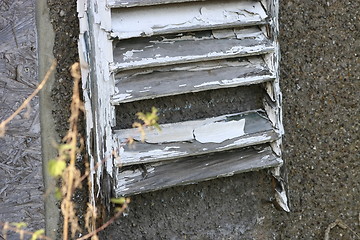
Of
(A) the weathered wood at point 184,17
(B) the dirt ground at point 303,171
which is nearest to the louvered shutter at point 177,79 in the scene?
(A) the weathered wood at point 184,17

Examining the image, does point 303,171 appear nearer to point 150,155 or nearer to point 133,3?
point 150,155

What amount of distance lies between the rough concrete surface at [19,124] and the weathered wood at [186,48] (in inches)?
13.2

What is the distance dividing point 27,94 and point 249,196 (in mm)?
1079

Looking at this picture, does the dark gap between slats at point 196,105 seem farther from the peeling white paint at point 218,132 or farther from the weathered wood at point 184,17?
the weathered wood at point 184,17

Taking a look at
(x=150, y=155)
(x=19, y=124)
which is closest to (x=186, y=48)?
(x=150, y=155)

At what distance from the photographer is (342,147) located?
313 cm

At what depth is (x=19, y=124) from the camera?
2.52 m

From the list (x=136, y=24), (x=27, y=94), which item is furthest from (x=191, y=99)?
(x=27, y=94)

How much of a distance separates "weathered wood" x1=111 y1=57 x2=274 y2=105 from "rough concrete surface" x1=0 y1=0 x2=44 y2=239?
0.34 m

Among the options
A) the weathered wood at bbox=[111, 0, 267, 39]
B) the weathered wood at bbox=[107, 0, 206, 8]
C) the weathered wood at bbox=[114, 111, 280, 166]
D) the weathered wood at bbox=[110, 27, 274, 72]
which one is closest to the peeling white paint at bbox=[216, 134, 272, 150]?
the weathered wood at bbox=[114, 111, 280, 166]

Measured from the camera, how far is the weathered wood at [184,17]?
8.03 ft

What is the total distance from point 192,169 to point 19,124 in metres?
0.69

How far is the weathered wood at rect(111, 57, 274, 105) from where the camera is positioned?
98.4 inches

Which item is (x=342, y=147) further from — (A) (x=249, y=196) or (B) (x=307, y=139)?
(A) (x=249, y=196)
